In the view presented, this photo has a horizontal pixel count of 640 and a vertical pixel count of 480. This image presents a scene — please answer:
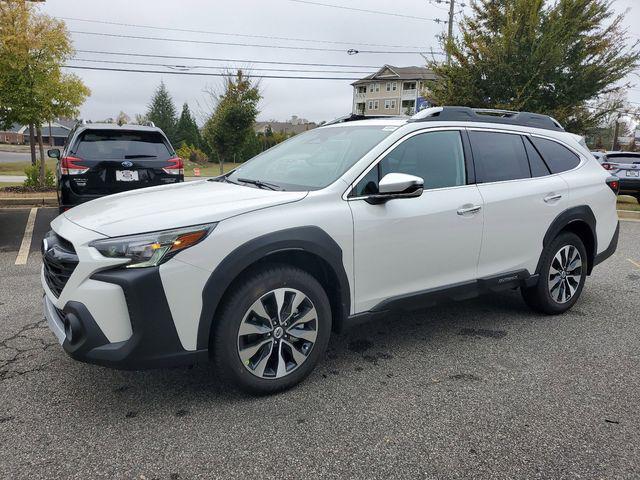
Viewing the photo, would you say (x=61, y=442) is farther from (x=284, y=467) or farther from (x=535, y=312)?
(x=535, y=312)

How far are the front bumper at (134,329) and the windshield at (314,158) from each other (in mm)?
1158

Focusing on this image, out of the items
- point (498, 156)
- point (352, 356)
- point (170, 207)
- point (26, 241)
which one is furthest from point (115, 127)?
point (498, 156)

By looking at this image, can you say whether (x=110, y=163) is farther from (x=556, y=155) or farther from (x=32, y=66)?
(x=32, y=66)

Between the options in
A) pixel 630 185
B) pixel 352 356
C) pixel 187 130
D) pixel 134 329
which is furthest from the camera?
pixel 187 130

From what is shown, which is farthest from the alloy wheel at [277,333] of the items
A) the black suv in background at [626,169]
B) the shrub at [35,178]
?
the black suv in background at [626,169]

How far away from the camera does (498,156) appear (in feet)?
12.9

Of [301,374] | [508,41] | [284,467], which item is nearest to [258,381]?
[301,374]

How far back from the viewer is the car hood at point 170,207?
2561mm

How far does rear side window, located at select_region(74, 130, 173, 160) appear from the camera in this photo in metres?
6.33

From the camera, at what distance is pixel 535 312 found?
4488 millimetres

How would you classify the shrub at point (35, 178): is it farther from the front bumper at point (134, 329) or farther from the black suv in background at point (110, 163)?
the front bumper at point (134, 329)

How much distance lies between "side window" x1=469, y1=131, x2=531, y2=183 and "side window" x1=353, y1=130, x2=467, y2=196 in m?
0.17

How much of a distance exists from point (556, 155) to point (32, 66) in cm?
1231

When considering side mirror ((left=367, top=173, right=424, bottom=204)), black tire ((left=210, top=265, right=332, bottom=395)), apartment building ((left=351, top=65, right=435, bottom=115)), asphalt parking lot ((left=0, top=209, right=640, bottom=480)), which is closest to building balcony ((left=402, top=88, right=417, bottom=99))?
apartment building ((left=351, top=65, right=435, bottom=115))
